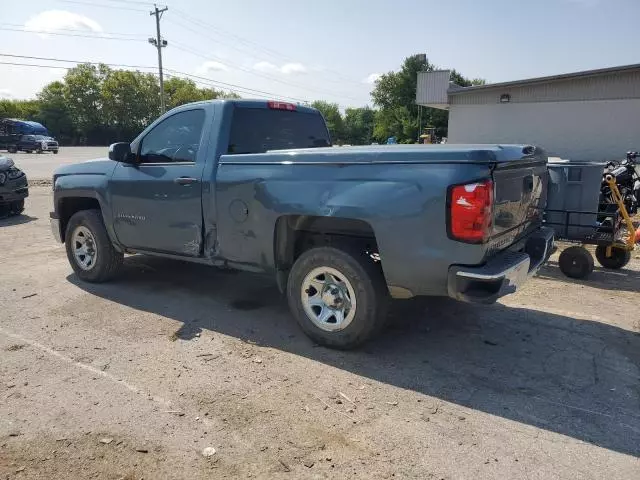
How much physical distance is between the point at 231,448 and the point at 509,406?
70.6 inches

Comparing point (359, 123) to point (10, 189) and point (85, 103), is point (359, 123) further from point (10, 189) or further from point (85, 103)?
point (10, 189)

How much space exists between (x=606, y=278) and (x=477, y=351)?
3.42 metres

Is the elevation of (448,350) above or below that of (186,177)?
below

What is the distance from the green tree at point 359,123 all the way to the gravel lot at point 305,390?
3169 inches

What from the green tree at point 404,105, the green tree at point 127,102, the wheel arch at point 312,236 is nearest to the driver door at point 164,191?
the wheel arch at point 312,236

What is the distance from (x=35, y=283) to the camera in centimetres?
620

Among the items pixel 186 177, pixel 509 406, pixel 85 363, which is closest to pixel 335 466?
pixel 509 406

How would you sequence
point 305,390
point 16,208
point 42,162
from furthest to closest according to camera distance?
point 42,162
point 16,208
point 305,390

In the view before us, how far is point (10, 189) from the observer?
433 inches

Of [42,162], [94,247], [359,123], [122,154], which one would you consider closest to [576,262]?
[122,154]

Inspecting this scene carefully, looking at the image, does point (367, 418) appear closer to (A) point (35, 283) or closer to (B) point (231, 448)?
(B) point (231, 448)

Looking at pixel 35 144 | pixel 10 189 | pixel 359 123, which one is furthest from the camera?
pixel 359 123

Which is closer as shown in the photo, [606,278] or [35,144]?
[606,278]

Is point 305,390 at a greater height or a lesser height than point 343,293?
lesser
